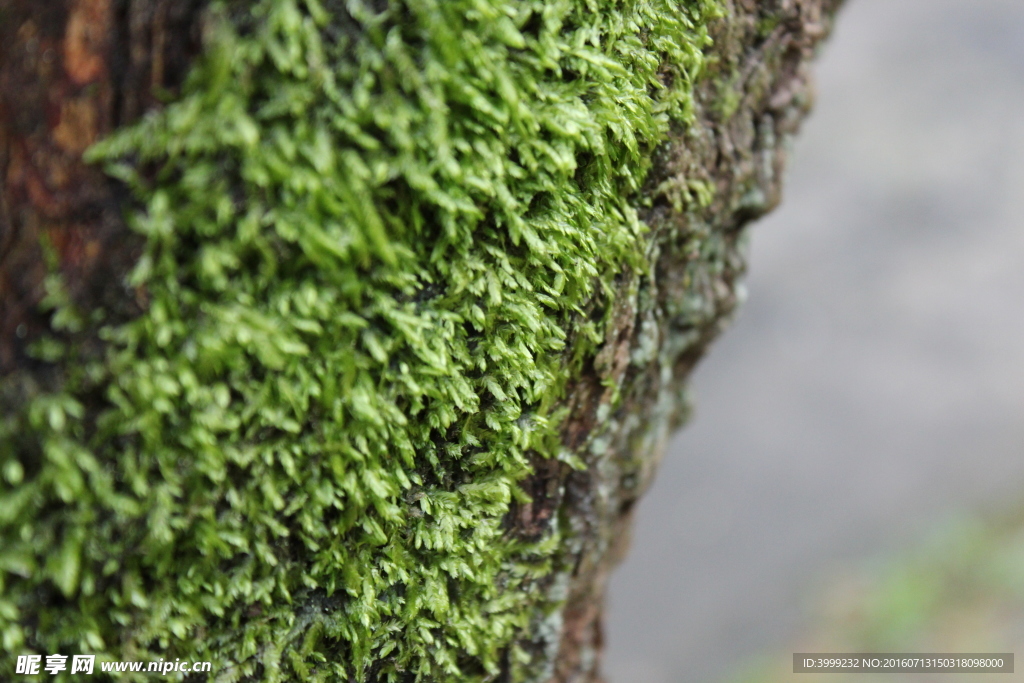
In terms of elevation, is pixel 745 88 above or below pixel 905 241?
below

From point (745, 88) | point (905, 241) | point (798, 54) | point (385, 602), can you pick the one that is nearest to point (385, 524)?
point (385, 602)

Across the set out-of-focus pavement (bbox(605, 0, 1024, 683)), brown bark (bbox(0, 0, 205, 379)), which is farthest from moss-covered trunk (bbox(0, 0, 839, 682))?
out-of-focus pavement (bbox(605, 0, 1024, 683))

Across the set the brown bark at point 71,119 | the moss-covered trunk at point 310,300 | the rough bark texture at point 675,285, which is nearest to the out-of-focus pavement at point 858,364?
the rough bark texture at point 675,285

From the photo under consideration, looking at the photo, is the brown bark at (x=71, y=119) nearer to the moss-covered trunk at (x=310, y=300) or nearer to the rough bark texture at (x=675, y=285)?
Result: the moss-covered trunk at (x=310, y=300)

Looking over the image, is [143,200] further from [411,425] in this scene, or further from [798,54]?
[798,54]

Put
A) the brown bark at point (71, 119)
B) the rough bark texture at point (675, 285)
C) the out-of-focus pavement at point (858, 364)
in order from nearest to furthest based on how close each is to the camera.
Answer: the brown bark at point (71, 119) < the rough bark texture at point (675, 285) < the out-of-focus pavement at point (858, 364)

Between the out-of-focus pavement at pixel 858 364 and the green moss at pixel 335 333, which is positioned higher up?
the out-of-focus pavement at pixel 858 364
